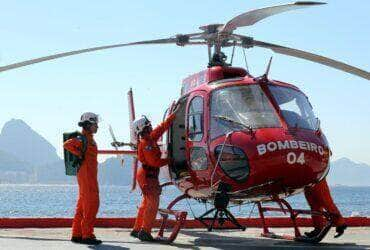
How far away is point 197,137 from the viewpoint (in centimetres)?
1027

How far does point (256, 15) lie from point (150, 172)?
3316 millimetres

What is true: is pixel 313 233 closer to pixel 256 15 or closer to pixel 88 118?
pixel 256 15

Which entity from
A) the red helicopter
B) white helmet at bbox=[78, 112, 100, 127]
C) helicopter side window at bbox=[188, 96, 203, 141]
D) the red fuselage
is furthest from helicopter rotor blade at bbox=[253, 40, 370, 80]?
white helmet at bbox=[78, 112, 100, 127]

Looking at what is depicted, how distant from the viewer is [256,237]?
1199cm

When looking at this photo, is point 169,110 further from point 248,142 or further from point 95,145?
point 248,142

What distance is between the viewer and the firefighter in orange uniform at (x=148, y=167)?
10734mm

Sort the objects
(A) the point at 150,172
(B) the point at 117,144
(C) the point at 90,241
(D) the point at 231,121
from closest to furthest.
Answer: (D) the point at 231,121 < (C) the point at 90,241 < (A) the point at 150,172 < (B) the point at 117,144

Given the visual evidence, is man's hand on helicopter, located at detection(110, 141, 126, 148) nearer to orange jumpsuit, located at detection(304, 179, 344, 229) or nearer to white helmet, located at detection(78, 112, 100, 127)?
white helmet, located at detection(78, 112, 100, 127)

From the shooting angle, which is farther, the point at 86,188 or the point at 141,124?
the point at 141,124

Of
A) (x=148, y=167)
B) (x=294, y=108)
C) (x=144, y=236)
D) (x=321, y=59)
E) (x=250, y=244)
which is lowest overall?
(x=250, y=244)

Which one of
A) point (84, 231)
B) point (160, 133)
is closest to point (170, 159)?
point (160, 133)

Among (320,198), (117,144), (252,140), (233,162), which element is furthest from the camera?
(117,144)

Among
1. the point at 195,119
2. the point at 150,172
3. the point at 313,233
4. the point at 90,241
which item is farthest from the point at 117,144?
the point at 313,233

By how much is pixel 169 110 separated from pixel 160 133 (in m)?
1.17
